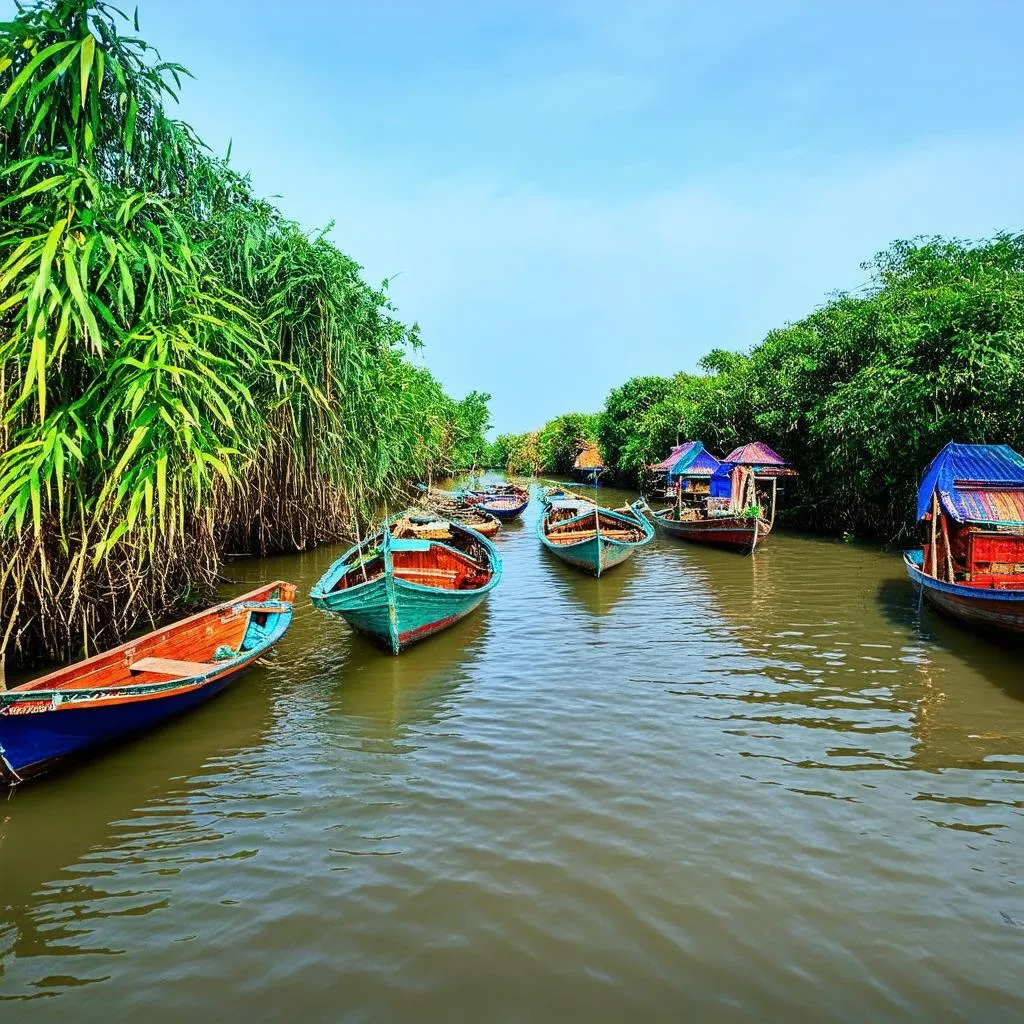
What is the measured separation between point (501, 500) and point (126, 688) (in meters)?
22.6

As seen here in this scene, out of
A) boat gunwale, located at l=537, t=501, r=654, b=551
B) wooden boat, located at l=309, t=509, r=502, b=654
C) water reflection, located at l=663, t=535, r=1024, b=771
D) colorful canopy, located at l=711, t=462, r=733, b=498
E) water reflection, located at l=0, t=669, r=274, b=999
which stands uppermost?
colorful canopy, located at l=711, t=462, r=733, b=498

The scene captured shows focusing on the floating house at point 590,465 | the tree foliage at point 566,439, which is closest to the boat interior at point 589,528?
the floating house at point 590,465

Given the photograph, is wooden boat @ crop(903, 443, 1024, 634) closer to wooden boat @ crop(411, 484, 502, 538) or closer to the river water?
the river water

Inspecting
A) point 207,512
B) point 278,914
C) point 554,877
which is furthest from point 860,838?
point 207,512

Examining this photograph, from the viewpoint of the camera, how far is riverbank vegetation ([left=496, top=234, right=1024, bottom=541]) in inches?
573

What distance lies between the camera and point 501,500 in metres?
27.9

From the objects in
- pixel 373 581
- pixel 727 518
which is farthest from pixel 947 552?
pixel 373 581

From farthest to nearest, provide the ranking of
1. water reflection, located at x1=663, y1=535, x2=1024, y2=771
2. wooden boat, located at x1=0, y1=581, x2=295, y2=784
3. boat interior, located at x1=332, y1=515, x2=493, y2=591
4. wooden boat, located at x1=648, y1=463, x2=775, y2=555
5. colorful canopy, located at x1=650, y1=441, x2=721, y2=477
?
1. colorful canopy, located at x1=650, y1=441, x2=721, y2=477
2. wooden boat, located at x1=648, y1=463, x2=775, y2=555
3. boat interior, located at x1=332, y1=515, x2=493, y2=591
4. water reflection, located at x1=663, y1=535, x2=1024, y2=771
5. wooden boat, located at x1=0, y1=581, x2=295, y2=784

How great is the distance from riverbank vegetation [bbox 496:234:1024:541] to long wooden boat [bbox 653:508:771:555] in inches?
124

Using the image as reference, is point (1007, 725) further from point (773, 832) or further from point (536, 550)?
point (536, 550)

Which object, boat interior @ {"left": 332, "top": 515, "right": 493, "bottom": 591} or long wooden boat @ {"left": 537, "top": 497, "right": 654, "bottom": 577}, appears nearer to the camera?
boat interior @ {"left": 332, "top": 515, "right": 493, "bottom": 591}

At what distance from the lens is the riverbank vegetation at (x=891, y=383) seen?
14547mm

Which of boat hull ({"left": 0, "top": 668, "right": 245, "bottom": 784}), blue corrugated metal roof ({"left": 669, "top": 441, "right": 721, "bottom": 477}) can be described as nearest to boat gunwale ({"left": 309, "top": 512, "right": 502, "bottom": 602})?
boat hull ({"left": 0, "top": 668, "right": 245, "bottom": 784})

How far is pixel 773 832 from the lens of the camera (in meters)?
4.67
